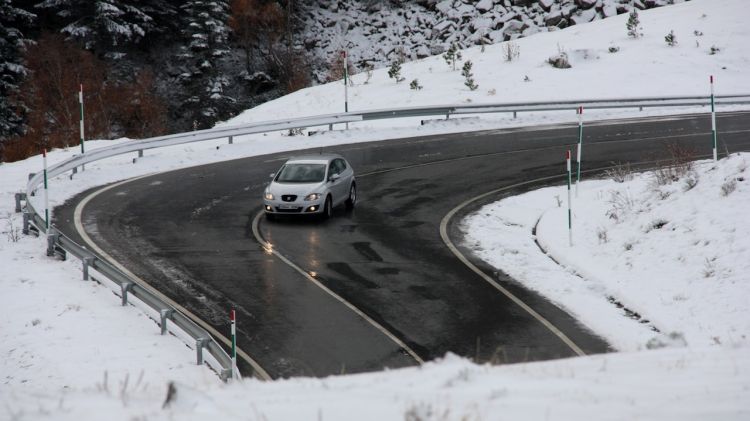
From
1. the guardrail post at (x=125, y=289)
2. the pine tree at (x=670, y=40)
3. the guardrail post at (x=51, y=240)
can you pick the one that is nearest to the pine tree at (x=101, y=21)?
the pine tree at (x=670, y=40)

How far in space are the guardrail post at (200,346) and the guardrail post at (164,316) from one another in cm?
101

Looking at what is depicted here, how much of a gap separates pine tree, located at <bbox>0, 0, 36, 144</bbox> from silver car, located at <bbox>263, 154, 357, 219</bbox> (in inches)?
1211

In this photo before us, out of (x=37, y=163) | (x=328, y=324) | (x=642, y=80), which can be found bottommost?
(x=328, y=324)

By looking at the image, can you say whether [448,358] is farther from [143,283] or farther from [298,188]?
[298,188]

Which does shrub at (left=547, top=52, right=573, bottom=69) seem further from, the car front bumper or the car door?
the car front bumper

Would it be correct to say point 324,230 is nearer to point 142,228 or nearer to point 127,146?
point 142,228

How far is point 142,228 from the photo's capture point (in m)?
19.4

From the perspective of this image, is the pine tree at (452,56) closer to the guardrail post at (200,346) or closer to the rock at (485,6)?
the rock at (485,6)

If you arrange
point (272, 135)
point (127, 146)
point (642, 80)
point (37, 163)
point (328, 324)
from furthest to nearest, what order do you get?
point (642, 80) < point (272, 135) < point (37, 163) < point (127, 146) < point (328, 324)

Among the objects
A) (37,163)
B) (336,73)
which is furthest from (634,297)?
(336,73)

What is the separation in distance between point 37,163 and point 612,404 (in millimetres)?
26860

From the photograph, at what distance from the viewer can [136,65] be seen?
56.8 m

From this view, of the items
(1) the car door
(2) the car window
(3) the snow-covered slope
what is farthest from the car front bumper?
(3) the snow-covered slope

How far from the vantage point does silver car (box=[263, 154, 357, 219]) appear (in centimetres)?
2012
